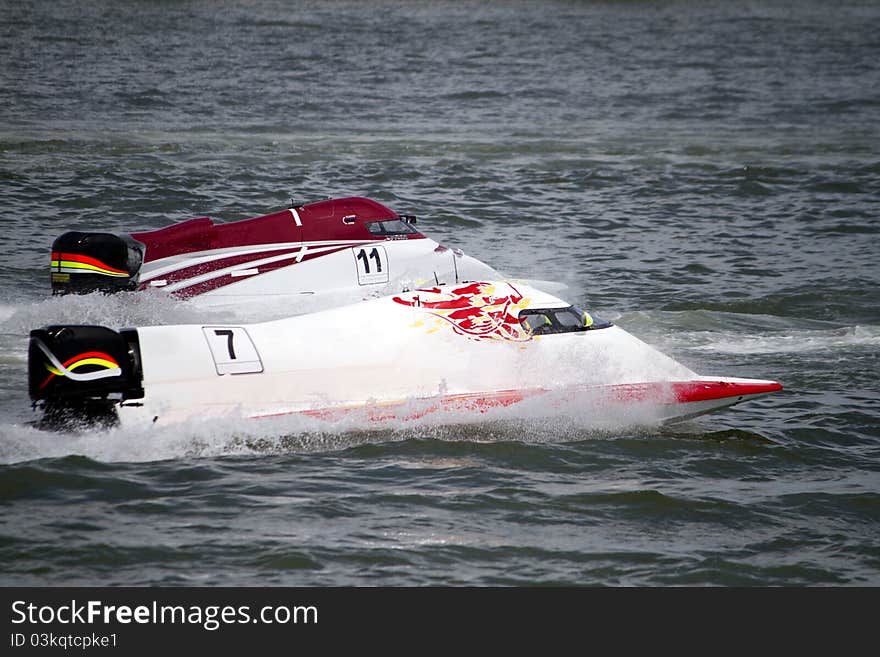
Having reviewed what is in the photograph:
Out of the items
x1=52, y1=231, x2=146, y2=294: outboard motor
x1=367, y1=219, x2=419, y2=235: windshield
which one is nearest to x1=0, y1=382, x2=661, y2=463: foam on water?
x1=52, y1=231, x2=146, y2=294: outboard motor

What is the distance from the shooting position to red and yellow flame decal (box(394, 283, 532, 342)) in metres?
10.6

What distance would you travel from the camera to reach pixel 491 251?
1844cm

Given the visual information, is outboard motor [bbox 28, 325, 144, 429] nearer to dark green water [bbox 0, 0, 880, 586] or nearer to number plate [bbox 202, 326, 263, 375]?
dark green water [bbox 0, 0, 880, 586]

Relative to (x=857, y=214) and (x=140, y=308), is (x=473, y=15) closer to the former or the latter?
(x=857, y=214)

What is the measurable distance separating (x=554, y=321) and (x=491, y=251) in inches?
304

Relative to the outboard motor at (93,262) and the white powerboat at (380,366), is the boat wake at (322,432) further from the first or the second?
the outboard motor at (93,262)

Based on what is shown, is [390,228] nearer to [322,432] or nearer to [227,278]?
[227,278]

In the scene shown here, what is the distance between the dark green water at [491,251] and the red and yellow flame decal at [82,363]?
1.78ft

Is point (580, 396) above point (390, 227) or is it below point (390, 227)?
below

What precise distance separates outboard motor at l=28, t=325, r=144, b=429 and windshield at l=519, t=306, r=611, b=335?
10.6 feet

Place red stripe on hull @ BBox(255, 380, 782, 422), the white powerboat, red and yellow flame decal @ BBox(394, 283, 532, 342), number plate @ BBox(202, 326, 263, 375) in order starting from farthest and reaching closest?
red and yellow flame decal @ BBox(394, 283, 532, 342) → red stripe on hull @ BBox(255, 380, 782, 422) → number plate @ BBox(202, 326, 263, 375) → the white powerboat

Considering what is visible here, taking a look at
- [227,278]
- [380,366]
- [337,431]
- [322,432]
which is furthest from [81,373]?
[227,278]

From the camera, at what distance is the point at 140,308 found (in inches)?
519
